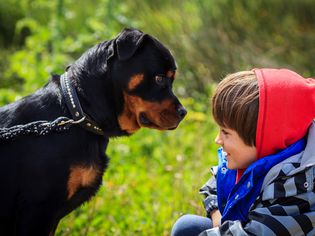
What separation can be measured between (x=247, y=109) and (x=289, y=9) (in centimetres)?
568

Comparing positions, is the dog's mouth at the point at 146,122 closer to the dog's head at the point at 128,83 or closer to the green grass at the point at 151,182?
the dog's head at the point at 128,83

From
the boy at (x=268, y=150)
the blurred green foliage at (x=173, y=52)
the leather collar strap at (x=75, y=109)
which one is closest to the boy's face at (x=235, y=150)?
the boy at (x=268, y=150)

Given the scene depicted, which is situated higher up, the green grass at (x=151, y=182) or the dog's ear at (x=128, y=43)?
the dog's ear at (x=128, y=43)

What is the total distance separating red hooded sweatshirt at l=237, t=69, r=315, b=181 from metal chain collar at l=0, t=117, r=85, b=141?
1151 mm

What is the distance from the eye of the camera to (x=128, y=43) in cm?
344

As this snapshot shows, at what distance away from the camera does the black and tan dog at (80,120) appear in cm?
312

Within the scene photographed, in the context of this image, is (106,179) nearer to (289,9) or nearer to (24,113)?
(24,113)

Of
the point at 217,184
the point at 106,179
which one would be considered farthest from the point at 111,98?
the point at 106,179

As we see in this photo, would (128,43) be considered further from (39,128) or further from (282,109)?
(282,109)

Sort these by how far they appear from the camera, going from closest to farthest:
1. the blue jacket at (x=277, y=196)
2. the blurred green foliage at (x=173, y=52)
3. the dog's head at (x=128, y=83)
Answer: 1. the blue jacket at (x=277, y=196)
2. the dog's head at (x=128, y=83)
3. the blurred green foliage at (x=173, y=52)

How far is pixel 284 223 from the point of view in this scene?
7.68 ft

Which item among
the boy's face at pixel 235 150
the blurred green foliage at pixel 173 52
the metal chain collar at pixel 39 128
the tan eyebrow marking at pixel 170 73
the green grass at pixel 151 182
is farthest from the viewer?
the blurred green foliage at pixel 173 52

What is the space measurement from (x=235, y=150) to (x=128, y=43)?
1157 millimetres

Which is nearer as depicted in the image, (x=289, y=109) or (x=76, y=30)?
(x=289, y=109)
